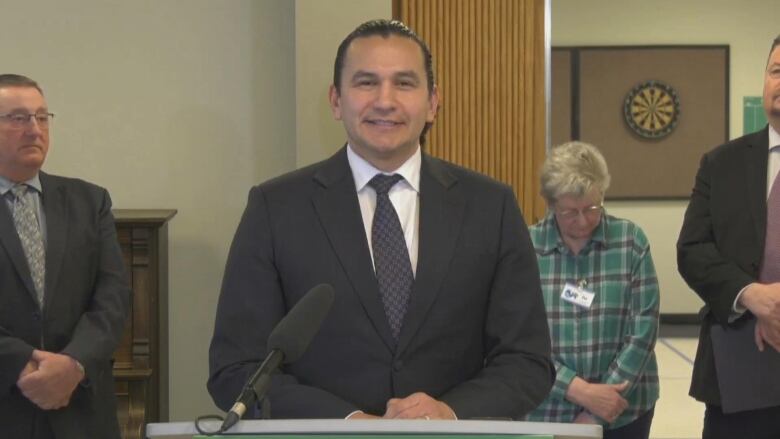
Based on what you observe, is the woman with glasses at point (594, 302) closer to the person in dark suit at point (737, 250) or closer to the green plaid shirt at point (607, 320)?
the green plaid shirt at point (607, 320)

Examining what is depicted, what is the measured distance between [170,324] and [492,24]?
1869 millimetres

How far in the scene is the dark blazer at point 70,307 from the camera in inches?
130

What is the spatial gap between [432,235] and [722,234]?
1527mm

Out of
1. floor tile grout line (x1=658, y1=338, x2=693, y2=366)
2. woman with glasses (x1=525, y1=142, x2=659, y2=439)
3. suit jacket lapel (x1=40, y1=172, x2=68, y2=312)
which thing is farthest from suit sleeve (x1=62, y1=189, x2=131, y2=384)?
floor tile grout line (x1=658, y1=338, x2=693, y2=366)

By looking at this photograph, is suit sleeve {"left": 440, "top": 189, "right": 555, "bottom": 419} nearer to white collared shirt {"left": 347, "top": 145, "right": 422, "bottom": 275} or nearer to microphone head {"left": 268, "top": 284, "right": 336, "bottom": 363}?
white collared shirt {"left": 347, "top": 145, "right": 422, "bottom": 275}

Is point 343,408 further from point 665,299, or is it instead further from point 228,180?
point 665,299

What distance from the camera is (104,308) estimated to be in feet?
11.4

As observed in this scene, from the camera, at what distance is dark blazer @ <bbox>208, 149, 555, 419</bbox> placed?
1.97 metres

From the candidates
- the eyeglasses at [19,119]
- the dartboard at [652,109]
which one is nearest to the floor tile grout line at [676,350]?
the dartboard at [652,109]

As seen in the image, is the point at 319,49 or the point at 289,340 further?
the point at 319,49

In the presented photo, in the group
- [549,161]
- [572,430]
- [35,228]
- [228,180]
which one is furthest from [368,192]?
[228,180]

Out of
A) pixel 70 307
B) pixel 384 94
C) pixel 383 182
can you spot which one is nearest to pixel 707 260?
pixel 383 182

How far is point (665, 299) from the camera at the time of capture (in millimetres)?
10695

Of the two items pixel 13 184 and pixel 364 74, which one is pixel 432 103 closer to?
pixel 364 74
